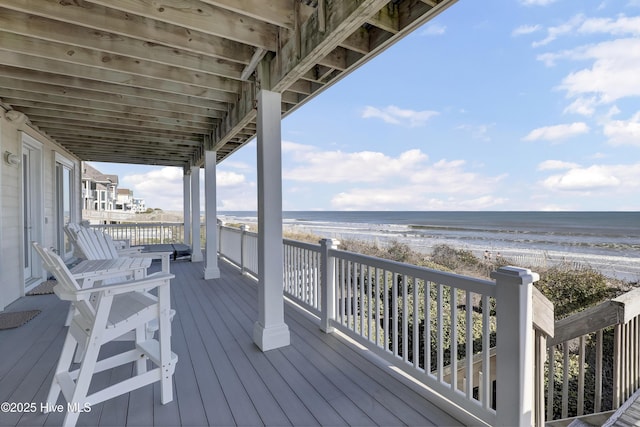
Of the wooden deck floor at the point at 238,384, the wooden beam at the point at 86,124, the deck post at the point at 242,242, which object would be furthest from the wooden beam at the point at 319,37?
the deck post at the point at 242,242

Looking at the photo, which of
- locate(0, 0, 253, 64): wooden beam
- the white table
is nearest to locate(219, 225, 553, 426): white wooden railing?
the white table

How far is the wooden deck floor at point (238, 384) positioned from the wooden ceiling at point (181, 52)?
2196 millimetres

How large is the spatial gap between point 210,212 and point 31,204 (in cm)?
253

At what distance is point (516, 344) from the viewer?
137 centimetres

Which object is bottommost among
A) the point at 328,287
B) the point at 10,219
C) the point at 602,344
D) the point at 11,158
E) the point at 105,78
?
the point at 602,344

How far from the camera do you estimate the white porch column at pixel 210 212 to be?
17.3 feet

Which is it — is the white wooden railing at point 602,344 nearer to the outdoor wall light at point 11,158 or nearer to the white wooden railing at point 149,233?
the outdoor wall light at point 11,158

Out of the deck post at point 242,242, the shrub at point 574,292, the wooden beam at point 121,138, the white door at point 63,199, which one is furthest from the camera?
the shrub at point 574,292

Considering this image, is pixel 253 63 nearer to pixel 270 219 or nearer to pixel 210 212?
pixel 270 219

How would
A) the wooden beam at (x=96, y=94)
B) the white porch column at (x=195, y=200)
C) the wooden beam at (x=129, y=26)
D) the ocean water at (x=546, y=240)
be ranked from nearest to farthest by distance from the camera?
1. the wooden beam at (x=129, y=26)
2. the wooden beam at (x=96, y=94)
3. the white porch column at (x=195, y=200)
4. the ocean water at (x=546, y=240)

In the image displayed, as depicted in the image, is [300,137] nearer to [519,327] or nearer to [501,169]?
[501,169]

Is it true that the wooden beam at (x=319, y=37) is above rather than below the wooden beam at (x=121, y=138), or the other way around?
below

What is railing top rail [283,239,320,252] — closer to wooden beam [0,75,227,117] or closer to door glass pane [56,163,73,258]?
wooden beam [0,75,227,117]

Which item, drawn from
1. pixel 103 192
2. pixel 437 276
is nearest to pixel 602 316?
pixel 437 276
